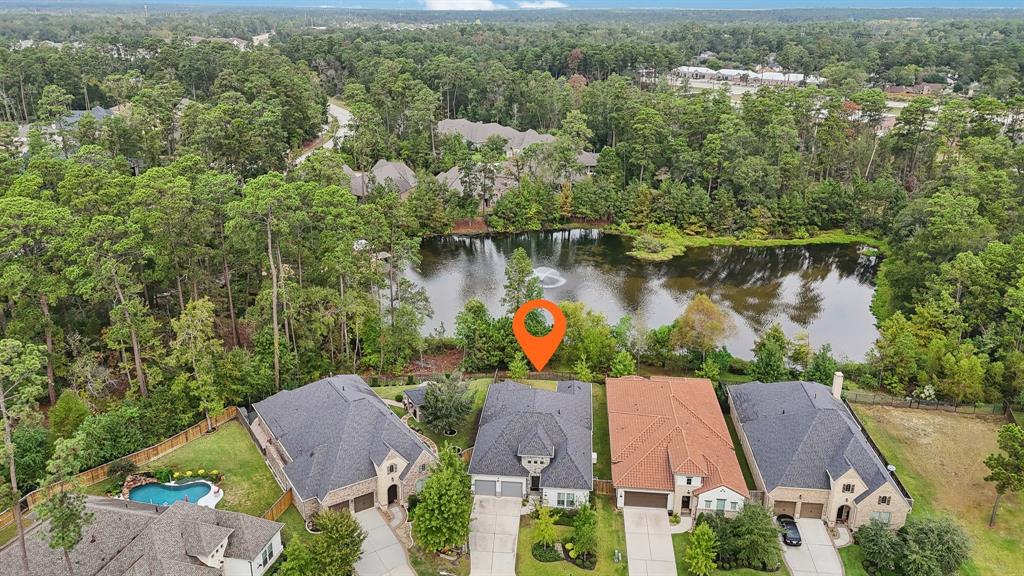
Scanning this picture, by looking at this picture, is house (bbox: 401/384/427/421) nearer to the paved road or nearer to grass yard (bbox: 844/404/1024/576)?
grass yard (bbox: 844/404/1024/576)

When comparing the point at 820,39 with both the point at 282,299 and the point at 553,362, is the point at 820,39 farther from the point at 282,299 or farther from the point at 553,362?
the point at 282,299

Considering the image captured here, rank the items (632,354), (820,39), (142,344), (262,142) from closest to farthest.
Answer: (142,344) < (632,354) < (262,142) < (820,39)

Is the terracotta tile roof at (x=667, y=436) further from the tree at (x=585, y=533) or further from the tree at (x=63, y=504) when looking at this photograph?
the tree at (x=63, y=504)

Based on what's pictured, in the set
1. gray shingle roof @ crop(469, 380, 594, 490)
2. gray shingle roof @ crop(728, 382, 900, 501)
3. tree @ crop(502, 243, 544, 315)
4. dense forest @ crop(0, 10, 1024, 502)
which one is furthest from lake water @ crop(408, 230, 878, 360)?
gray shingle roof @ crop(469, 380, 594, 490)

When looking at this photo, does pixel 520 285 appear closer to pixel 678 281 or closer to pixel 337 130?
pixel 678 281

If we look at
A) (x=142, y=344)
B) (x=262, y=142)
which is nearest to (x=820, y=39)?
(x=262, y=142)

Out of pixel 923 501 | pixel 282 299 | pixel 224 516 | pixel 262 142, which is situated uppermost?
pixel 262 142
